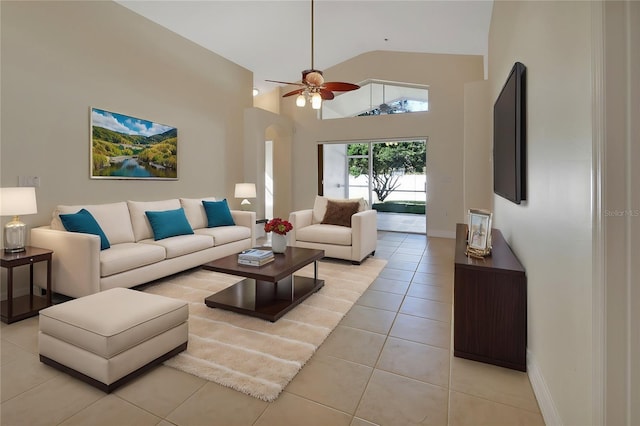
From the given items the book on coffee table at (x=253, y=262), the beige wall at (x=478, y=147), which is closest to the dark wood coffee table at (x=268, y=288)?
the book on coffee table at (x=253, y=262)

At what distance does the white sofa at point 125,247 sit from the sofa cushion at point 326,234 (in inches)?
33.6

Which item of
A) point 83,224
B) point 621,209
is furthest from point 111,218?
point 621,209

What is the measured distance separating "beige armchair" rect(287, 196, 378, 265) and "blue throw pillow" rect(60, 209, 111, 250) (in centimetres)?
221

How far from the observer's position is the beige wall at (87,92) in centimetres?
304

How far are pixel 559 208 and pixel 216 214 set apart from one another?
4.08 m

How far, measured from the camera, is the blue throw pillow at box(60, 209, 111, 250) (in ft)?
9.83

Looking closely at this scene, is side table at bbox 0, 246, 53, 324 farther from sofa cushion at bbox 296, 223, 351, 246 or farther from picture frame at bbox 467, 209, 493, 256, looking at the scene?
picture frame at bbox 467, 209, 493, 256

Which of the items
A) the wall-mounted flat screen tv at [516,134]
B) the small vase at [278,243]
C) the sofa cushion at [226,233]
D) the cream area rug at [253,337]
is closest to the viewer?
the cream area rug at [253,337]

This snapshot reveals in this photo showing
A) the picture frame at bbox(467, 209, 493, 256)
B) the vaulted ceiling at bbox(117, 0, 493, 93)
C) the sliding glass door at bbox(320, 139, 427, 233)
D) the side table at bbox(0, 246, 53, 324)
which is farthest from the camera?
the sliding glass door at bbox(320, 139, 427, 233)

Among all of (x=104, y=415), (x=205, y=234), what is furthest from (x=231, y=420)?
(x=205, y=234)

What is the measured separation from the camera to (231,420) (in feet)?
4.88

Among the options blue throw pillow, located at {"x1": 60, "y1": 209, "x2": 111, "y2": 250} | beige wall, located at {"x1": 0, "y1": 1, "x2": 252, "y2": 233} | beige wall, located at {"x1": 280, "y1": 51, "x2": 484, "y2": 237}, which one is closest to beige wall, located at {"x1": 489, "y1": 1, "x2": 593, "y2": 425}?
blue throw pillow, located at {"x1": 60, "y1": 209, "x2": 111, "y2": 250}

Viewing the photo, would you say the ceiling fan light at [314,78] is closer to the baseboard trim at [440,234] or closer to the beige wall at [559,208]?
the beige wall at [559,208]

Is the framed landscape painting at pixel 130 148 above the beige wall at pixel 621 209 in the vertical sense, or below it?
above
